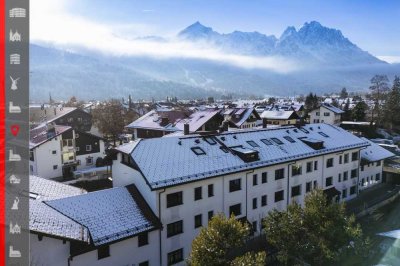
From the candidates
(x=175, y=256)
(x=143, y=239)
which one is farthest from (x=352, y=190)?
(x=143, y=239)

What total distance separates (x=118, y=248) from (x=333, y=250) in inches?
551

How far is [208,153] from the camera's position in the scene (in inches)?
1281

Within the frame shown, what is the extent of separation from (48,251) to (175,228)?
9784mm

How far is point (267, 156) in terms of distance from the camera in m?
35.1

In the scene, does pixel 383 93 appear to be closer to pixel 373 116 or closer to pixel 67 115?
pixel 373 116

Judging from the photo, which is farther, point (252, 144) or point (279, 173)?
point (252, 144)

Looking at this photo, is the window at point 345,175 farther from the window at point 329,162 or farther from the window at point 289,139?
A: the window at point 289,139

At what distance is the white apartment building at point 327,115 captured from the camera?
97250 mm

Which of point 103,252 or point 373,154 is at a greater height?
point 373,154

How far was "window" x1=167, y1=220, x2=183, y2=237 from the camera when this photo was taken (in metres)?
27.6

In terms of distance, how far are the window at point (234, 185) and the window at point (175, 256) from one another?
23.2 ft

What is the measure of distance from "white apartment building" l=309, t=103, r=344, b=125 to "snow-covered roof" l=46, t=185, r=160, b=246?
79.1m

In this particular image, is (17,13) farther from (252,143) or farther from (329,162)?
(329,162)

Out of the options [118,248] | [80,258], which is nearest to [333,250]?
[118,248]
